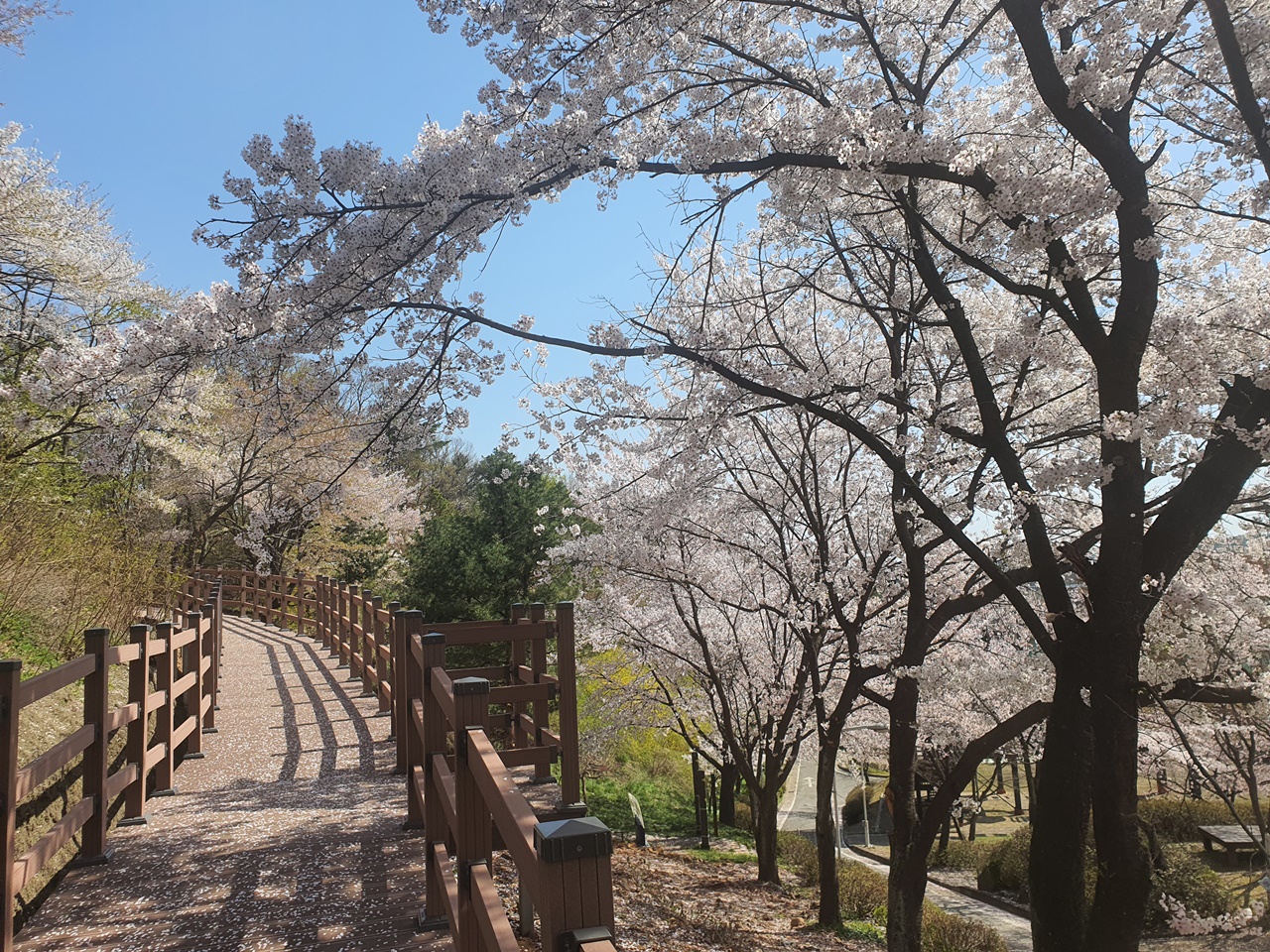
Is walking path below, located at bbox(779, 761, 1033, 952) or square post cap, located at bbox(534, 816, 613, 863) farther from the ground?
square post cap, located at bbox(534, 816, 613, 863)

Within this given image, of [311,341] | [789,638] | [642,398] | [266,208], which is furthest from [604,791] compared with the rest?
[266,208]

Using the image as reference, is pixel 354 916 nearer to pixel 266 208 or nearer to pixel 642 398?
pixel 266 208

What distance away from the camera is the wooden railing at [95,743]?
359 centimetres

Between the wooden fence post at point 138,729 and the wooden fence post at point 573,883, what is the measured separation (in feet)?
15.9

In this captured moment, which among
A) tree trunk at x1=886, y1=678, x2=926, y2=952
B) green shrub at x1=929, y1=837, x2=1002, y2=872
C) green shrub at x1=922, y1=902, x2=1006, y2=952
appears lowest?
green shrub at x1=929, y1=837, x2=1002, y2=872

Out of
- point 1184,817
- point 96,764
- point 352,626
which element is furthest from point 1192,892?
point 96,764

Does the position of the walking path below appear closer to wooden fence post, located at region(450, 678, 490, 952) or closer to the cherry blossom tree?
the cherry blossom tree

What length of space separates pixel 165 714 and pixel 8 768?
2.80m

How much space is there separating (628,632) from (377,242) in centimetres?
944

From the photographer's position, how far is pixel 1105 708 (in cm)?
502

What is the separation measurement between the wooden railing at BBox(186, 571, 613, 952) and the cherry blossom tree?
2.62 metres

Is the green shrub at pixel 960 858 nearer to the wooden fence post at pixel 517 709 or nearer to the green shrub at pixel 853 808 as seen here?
the green shrub at pixel 853 808

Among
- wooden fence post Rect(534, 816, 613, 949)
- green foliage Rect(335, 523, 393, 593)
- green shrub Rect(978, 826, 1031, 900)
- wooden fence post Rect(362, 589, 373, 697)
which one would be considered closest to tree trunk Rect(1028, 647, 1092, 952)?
wooden fence post Rect(534, 816, 613, 949)

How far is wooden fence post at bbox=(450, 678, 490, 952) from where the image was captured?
2738 millimetres
